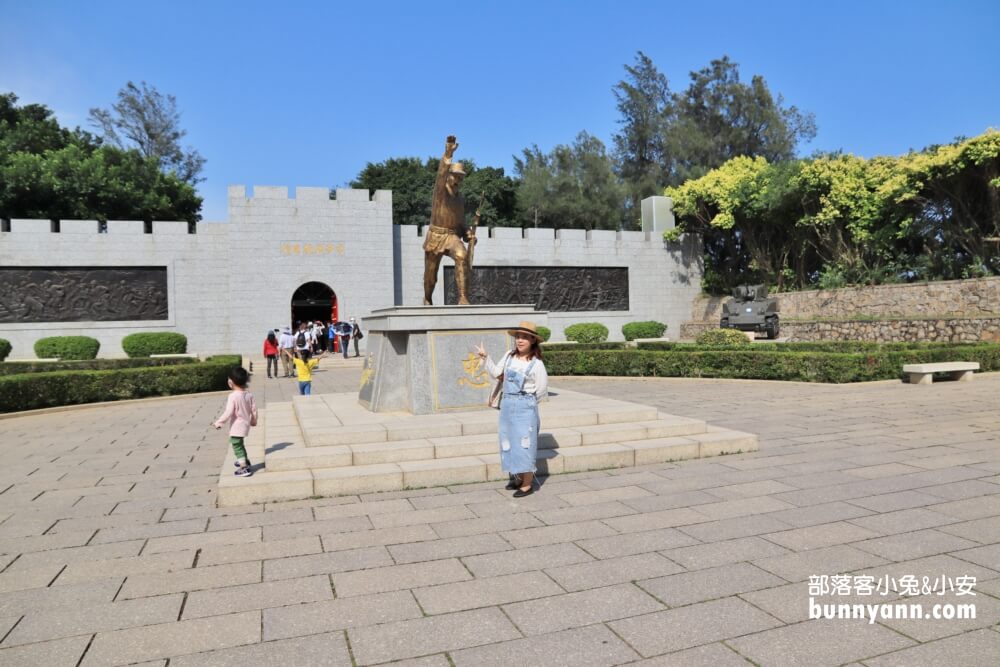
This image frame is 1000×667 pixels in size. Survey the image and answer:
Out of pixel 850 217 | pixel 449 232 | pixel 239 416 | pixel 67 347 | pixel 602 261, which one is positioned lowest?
pixel 67 347

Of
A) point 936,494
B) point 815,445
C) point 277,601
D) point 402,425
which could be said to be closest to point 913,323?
point 815,445

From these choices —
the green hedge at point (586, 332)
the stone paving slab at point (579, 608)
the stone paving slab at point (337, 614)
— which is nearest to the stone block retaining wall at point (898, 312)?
the green hedge at point (586, 332)

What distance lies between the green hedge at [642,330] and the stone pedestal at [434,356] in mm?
18966

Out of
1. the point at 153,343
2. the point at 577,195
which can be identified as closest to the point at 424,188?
the point at 577,195

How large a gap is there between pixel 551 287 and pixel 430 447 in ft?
68.1

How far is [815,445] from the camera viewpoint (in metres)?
6.65

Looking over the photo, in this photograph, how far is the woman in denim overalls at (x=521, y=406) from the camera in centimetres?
492

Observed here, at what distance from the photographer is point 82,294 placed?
850 inches

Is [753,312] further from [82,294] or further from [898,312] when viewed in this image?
[82,294]

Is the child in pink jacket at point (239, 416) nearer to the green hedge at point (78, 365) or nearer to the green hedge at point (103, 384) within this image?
the green hedge at point (103, 384)

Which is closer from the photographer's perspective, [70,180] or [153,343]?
[153,343]

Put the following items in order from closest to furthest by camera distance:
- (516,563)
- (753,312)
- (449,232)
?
(516,563) → (449,232) → (753,312)

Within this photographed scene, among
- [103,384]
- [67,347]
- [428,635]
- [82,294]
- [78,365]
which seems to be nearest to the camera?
[428,635]

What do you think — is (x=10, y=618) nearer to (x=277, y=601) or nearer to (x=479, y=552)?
(x=277, y=601)
